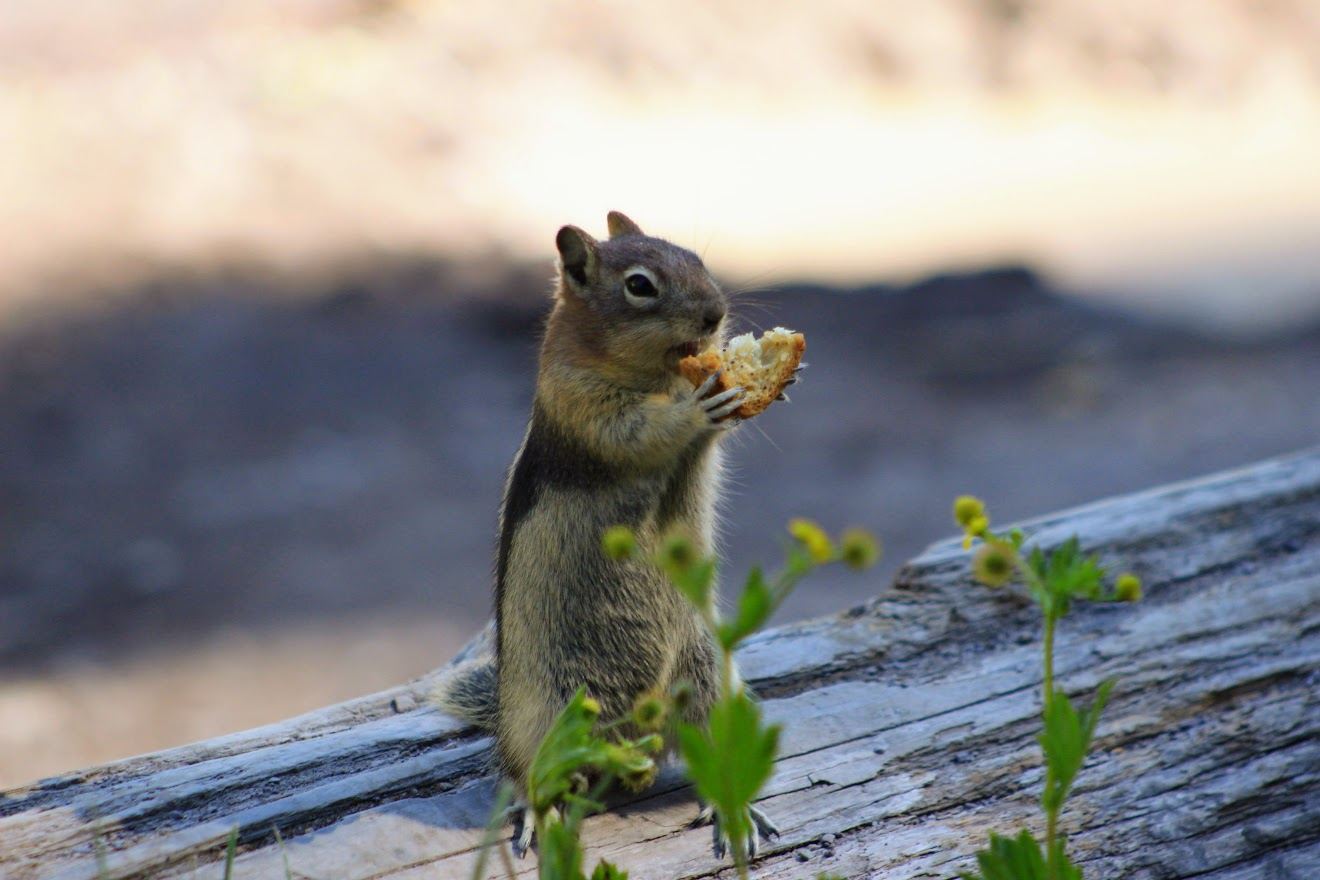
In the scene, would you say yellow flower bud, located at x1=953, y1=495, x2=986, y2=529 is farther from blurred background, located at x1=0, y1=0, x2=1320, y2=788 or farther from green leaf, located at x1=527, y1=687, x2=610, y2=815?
blurred background, located at x1=0, y1=0, x2=1320, y2=788

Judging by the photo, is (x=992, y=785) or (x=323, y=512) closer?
(x=992, y=785)

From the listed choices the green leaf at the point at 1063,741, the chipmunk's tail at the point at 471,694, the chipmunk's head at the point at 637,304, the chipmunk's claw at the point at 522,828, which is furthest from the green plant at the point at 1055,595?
the chipmunk's tail at the point at 471,694

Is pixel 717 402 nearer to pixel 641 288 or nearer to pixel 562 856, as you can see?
pixel 641 288

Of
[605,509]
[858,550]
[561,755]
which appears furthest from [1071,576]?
[605,509]

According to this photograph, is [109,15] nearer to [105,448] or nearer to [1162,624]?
[105,448]

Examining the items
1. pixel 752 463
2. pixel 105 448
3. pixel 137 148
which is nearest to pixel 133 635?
pixel 105 448

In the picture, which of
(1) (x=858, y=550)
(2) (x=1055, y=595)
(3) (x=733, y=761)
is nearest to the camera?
(1) (x=858, y=550)
